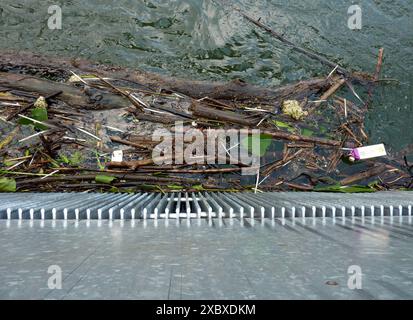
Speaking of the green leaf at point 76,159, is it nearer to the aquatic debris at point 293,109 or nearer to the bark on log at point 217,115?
the bark on log at point 217,115

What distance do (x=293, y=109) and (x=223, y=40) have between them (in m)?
1.45

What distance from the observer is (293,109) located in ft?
18.7

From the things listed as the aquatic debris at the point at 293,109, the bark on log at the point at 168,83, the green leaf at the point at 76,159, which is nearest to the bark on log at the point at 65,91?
the bark on log at the point at 168,83

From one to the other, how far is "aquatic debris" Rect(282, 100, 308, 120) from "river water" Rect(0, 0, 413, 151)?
46 cm

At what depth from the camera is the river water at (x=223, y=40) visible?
19.9ft

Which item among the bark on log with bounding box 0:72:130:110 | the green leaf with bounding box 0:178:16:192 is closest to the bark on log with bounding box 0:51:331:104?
the bark on log with bounding box 0:72:130:110

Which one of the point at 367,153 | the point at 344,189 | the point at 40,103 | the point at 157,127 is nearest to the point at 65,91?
the point at 40,103

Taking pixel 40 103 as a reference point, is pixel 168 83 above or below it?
above

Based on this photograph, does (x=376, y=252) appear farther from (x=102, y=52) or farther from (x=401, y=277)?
(x=102, y=52)

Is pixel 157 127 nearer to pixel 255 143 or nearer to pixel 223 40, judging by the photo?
pixel 255 143

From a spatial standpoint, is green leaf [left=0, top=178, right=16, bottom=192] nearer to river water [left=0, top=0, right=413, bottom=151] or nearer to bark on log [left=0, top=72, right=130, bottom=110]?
bark on log [left=0, top=72, right=130, bottom=110]

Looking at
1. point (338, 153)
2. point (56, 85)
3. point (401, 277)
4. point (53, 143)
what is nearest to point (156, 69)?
point (56, 85)

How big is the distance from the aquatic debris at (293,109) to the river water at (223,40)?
0.46 metres

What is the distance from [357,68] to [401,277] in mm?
4940
